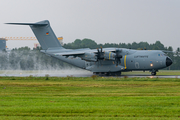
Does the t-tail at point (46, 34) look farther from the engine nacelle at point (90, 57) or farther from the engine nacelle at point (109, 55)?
the engine nacelle at point (109, 55)

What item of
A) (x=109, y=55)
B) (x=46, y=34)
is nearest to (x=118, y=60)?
(x=109, y=55)

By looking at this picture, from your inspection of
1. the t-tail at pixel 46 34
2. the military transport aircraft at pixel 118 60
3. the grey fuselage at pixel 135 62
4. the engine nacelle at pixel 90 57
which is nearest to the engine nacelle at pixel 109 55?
the military transport aircraft at pixel 118 60

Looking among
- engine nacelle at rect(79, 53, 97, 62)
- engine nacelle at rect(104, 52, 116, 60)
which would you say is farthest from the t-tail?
engine nacelle at rect(104, 52, 116, 60)

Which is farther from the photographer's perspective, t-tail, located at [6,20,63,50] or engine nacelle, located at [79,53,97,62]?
t-tail, located at [6,20,63,50]

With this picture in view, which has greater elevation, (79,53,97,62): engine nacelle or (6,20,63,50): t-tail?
(6,20,63,50): t-tail

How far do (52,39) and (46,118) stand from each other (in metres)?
27.8

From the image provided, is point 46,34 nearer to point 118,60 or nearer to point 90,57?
point 90,57

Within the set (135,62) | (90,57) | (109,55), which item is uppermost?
(109,55)

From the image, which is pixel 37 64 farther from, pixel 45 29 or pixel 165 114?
pixel 165 114

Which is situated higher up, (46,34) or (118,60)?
(46,34)

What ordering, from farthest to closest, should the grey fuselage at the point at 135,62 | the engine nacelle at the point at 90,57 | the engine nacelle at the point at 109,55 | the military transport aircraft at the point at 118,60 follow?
the engine nacelle at the point at 90,57 → the engine nacelle at the point at 109,55 → the military transport aircraft at the point at 118,60 → the grey fuselage at the point at 135,62

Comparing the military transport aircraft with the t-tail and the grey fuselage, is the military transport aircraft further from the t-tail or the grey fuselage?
the t-tail

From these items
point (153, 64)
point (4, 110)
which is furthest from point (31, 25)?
point (4, 110)

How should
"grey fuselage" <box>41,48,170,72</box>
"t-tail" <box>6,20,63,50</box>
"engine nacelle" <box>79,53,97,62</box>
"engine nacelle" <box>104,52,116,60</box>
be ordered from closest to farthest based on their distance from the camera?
"grey fuselage" <box>41,48,170,72</box> → "engine nacelle" <box>104,52,116,60</box> → "engine nacelle" <box>79,53,97,62</box> → "t-tail" <box>6,20,63,50</box>
